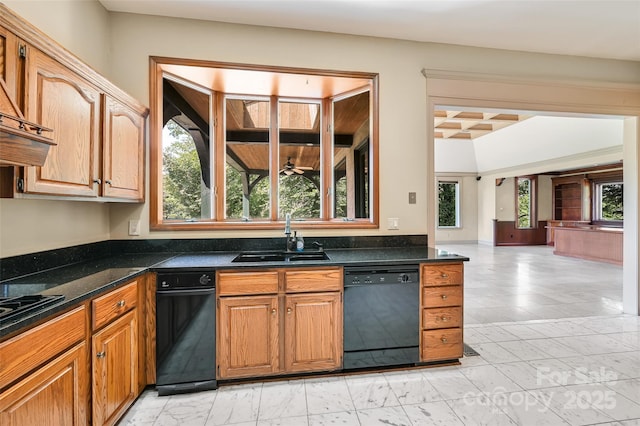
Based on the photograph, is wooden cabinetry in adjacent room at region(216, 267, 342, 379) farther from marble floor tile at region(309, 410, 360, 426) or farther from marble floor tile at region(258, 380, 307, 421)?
marble floor tile at region(309, 410, 360, 426)

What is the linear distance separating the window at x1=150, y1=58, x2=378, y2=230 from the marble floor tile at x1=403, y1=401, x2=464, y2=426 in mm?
1457

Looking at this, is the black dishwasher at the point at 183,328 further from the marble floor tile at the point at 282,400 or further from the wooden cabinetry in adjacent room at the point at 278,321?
the marble floor tile at the point at 282,400

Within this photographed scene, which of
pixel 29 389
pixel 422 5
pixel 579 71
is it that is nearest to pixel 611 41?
pixel 579 71

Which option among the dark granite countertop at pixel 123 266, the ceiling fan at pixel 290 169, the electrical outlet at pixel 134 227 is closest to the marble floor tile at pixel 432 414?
the dark granite countertop at pixel 123 266

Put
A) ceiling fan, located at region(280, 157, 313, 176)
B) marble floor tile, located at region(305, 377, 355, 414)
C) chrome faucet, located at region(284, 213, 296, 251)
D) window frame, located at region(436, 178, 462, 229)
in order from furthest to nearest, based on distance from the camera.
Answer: window frame, located at region(436, 178, 462, 229) → ceiling fan, located at region(280, 157, 313, 176) → chrome faucet, located at region(284, 213, 296, 251) → marble floor tile, located at region(305, 377, 355, 414)

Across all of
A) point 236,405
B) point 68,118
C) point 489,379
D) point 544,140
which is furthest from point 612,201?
point 68,118

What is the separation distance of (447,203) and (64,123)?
1055 cm

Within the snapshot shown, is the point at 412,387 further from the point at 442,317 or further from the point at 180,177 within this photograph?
the point at 180,177

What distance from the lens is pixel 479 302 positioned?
398cm

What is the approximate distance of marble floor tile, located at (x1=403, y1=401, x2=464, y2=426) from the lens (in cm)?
172

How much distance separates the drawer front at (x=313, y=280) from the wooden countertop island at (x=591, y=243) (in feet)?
26.0

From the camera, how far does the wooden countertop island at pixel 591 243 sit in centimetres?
671


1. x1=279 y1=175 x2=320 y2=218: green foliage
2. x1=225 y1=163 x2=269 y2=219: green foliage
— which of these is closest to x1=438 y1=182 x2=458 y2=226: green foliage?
x1=279 y1=175 x2=320 y2=218: green foliage

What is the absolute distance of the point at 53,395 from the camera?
1.23 meters
